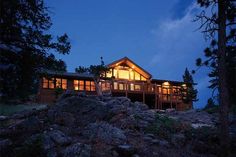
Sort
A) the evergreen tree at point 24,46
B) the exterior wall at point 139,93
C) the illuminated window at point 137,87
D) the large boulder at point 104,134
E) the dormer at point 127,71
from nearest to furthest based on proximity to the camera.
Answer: the large boulder at point 104,134
the evergreen tree at point 24,46
the exterior wall at point 139,93
the illuminated window at point 137,87
the dormer at point 127,71

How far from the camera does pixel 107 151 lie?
32.7ft

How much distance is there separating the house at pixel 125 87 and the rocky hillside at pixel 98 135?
16037mm

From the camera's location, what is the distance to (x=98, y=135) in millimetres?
11461

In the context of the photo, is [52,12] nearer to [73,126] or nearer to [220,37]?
[73,126]

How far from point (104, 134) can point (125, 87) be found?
20862 mm

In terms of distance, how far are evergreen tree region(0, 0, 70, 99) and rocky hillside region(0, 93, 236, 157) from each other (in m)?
1.94

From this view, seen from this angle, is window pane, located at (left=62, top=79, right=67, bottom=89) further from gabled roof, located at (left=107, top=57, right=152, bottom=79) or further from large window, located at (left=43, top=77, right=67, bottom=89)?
gabled roof, located at (left=107, top=57, right=152, bottom=79)

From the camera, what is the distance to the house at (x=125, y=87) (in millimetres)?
32094

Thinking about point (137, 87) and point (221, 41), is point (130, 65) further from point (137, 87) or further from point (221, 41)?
point (221, 41)

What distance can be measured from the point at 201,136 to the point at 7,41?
997cm

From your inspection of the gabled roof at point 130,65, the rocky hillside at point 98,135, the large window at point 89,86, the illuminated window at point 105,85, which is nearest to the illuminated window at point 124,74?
the gabled roof at point 130,65

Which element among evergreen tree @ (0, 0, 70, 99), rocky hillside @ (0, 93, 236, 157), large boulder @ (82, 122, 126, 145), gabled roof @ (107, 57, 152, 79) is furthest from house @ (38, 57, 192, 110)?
large boulder @ (82, 122, 126, 145)

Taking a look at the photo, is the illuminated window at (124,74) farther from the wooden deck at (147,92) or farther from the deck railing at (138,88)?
the deck railing at (138,88)

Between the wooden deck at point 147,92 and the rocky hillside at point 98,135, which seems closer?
the rocky hillside at point 98,135
